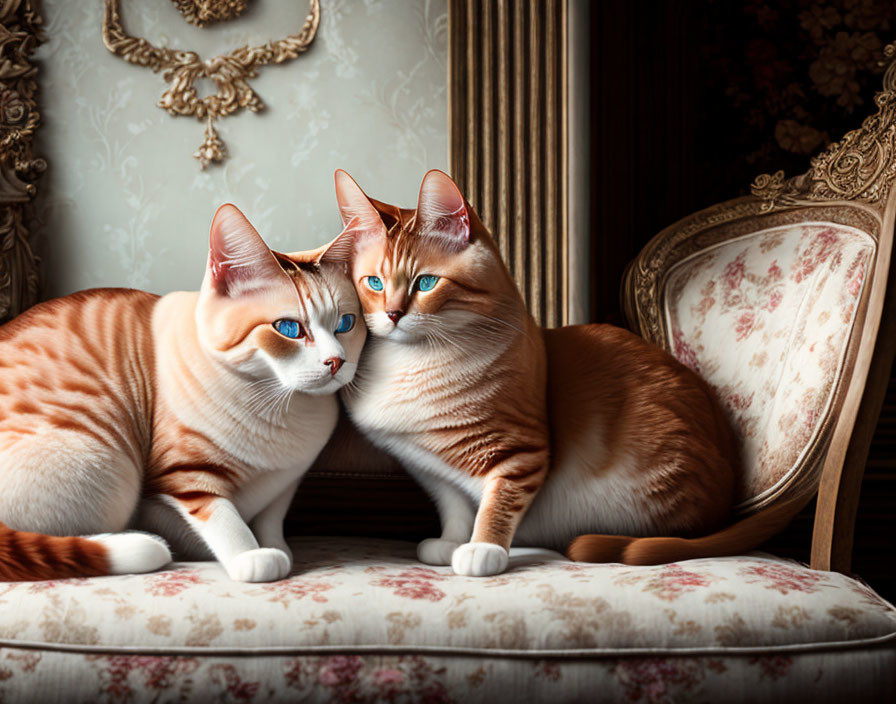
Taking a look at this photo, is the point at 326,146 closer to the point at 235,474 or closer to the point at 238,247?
the point at 238,247

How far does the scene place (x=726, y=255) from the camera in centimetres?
144

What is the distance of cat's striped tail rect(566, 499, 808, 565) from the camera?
1.04 m

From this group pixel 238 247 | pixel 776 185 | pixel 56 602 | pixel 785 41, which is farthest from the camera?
pixel 785 41

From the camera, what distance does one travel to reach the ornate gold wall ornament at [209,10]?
182 centimetres

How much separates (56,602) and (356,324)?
1.68 ft

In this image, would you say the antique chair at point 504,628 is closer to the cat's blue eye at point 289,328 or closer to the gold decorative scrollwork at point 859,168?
the gold decorative scrollwork at point 859,168

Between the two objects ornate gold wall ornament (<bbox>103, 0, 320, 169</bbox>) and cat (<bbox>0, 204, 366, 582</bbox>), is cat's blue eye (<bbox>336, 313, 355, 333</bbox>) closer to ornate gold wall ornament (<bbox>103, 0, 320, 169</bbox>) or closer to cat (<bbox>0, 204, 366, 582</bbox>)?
cat (<bbox>0, 204, 366, 582</bbox>)

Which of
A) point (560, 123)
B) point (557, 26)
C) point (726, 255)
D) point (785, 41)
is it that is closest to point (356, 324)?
point (726, 255)

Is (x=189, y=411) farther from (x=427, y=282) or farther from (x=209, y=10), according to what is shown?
(x=209, y=10)

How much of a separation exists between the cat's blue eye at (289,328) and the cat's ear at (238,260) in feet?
0.20

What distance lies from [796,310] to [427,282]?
63 cm

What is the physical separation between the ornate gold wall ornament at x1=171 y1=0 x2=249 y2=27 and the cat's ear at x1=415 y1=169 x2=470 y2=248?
3.52 feet

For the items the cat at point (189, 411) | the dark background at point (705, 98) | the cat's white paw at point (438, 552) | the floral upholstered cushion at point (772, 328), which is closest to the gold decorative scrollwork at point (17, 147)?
the cat at point (189, 411)

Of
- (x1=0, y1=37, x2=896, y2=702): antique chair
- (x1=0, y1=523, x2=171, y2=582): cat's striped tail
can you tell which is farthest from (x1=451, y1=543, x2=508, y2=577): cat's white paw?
(x1=0, y1=523, x2=171, y2=582): cat's striped tail
